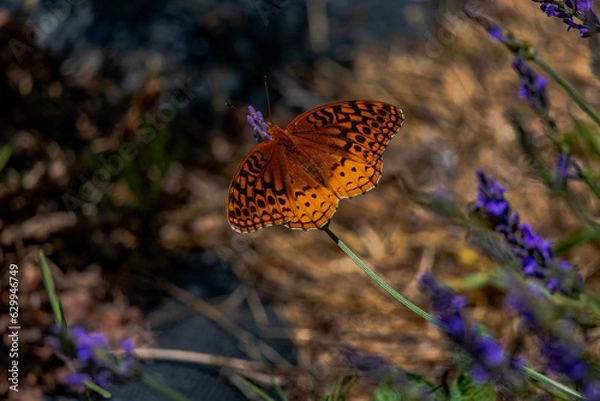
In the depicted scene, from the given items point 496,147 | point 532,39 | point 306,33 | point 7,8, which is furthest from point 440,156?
point 7,8

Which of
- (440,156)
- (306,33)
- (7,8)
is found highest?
(7,8)

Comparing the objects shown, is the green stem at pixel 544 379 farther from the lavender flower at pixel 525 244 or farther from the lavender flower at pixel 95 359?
the lavender flower at pixel 95 359

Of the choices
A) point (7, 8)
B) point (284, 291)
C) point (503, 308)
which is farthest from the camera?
point (7, 8)

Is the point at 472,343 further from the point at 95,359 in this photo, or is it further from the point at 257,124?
the point at 95,359

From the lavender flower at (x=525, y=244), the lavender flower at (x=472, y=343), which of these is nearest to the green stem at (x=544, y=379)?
A: the lavender flower at (x=472, y=343)

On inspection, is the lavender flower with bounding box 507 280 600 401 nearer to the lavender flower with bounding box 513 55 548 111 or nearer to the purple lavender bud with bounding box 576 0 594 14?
the purple lavender bud with bounding box 576 0 594 14

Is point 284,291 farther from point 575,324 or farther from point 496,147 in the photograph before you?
point 575,324

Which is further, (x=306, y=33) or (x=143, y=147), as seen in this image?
(x=306, y=33)

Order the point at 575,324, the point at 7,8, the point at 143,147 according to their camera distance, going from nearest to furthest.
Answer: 1. the point at 575,324
2. the point at 143,147
3. the point at 7,8
